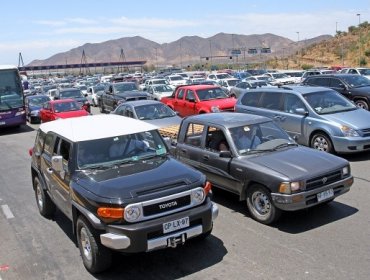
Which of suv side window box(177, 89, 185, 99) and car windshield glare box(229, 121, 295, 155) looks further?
suv side window box(177, 89, 185, 99)

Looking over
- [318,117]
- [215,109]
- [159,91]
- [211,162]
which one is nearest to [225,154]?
[211,162]

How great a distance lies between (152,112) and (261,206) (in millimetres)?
8763

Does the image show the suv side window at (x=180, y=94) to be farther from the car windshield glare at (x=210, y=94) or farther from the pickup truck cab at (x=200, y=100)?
the car windshield glare at (x=210, y=94)

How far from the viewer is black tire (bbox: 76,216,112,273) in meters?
5.54

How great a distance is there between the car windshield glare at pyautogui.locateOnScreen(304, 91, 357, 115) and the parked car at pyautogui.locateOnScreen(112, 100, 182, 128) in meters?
4.53

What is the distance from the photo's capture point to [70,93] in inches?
1129

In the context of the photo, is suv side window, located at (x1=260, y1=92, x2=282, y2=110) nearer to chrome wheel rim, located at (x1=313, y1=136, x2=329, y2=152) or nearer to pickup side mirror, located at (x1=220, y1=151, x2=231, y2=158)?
chrome wheel rim, located at (x1=313, y1=136, x2=329, y2=152)

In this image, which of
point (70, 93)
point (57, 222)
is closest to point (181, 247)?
point (57, 222)

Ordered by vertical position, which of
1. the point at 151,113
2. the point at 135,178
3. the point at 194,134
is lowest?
the point at 151,113

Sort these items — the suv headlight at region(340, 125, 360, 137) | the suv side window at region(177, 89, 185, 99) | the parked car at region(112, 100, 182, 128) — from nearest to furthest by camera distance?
the suv headlight at region(340, 125, 360, 137)
the parked car at region(112, 100, 182, 128)
the suv side window at region(177, 89, 185, 99)

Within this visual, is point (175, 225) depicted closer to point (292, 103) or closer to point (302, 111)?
point (302, 111)

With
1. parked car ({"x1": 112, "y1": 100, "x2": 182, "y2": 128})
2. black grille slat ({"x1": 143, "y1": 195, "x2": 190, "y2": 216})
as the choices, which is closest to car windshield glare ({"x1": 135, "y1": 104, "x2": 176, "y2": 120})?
parked car ({"x1": 112, "y1": 100, "x2": 182, "y2": 128})

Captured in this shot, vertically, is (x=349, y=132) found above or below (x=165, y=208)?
below

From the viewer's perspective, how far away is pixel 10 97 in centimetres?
2159
